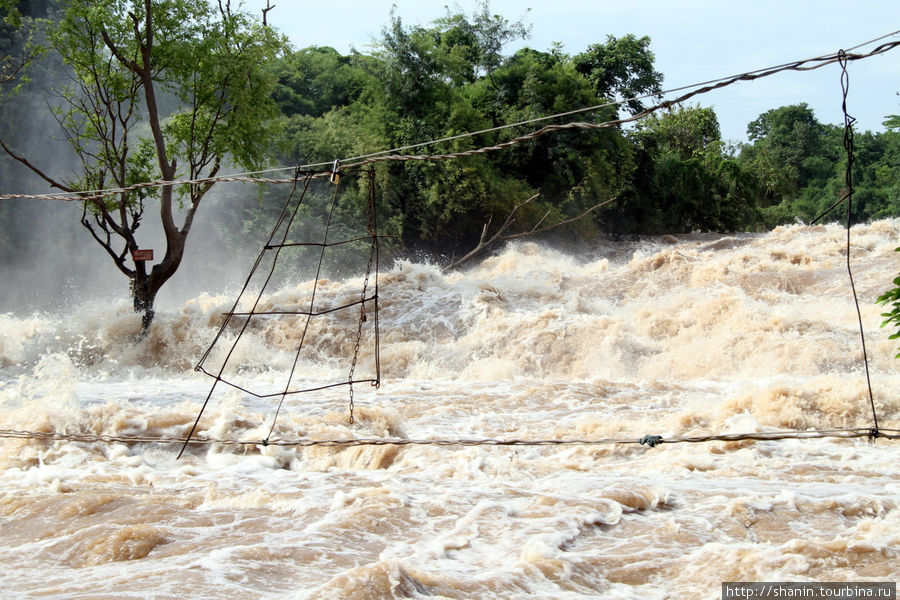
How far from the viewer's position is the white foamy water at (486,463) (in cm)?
359

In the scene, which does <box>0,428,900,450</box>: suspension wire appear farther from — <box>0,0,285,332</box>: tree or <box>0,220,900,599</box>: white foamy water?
<box>0,0,285,332</box>: tree

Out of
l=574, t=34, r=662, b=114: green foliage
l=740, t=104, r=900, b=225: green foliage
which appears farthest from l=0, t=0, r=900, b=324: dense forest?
l=740, t=104, r=900, b=225: green foliage

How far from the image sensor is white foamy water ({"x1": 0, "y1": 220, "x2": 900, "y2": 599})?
359 centimetres

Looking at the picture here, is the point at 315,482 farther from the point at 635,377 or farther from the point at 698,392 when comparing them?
the point at 635,377

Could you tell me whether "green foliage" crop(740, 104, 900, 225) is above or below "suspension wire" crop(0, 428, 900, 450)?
above

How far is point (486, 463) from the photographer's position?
5371 mm

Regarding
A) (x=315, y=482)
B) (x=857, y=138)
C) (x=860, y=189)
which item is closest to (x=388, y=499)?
(x=315, y=482)

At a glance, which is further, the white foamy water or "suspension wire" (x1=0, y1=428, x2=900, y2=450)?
the white foamy water

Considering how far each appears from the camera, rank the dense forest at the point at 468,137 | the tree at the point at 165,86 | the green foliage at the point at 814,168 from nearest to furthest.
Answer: the tree at the point at 165,86 < the dense forest at the point at 468,137 < the green foliage at the point at 814,168

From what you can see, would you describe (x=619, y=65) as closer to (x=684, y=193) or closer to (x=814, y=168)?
(x=684, y=193)

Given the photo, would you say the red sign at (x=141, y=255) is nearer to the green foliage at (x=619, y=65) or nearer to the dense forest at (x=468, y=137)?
the dense forest at (x=468, y=137)

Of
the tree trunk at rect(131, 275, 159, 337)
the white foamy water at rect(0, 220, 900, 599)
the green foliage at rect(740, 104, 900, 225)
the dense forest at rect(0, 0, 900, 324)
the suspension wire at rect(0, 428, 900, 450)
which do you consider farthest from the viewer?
the green foliage at rect(740, 104, 900, 225)

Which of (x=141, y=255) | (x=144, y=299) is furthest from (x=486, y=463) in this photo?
(x=144, y=299)

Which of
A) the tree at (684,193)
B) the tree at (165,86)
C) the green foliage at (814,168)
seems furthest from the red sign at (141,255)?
the green foliage at (814,168)
